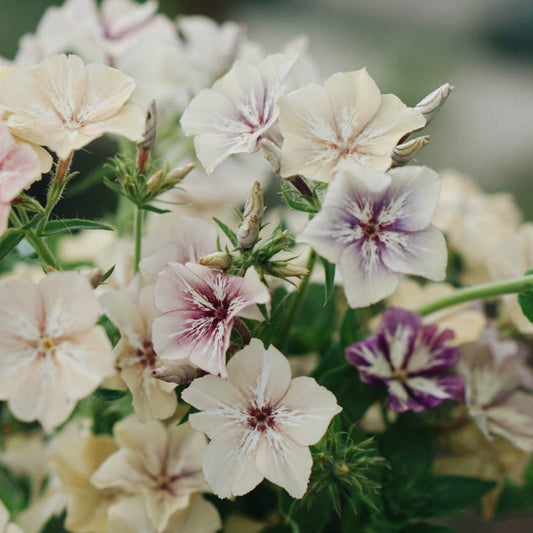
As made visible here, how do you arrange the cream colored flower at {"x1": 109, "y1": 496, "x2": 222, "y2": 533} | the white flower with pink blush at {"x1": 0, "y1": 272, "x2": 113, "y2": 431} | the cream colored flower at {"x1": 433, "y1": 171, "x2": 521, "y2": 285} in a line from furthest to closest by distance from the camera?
the cream colored flower at {"x1": 433, "y1": 171, "x2": 521, "y2": 285} < the cream colored flower at {"x1": 109, "y1": 496, "x2": 222, "y2": 533} < the white flower with pink blush at {"x1": 0, "y1": 272, "x2": 113, "y2": 431}

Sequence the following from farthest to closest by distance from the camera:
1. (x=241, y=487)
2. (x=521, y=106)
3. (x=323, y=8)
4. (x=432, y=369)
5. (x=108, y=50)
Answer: (x=323, y=8) < (x=521, y=106) < (x=108, y=50) < (x=432, y=369) < (x=241, y=487)

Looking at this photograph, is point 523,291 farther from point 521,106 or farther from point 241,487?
point 521,106

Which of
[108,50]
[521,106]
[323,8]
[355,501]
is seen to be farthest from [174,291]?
[323,8]

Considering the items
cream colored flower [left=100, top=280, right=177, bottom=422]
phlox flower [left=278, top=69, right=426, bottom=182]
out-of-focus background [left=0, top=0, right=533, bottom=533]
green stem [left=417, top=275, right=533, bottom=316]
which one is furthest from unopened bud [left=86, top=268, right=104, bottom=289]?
out-of-focus background [left=0, top=0, right=533, bottom=533]

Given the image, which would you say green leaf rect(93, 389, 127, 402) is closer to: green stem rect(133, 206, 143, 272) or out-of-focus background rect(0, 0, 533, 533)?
green stem rect(133, 206, 143, 272)

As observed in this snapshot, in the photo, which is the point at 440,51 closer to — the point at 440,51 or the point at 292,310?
the point at 440,51

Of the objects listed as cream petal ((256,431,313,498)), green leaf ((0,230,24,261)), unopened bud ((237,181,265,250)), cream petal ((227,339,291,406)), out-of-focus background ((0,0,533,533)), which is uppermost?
unopened bud ((237,181,265,250))
